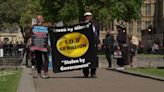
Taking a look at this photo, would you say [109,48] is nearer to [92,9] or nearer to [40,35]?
[40,35]

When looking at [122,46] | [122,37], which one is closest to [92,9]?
[122,46]

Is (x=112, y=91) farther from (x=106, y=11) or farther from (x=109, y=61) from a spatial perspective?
(x=106, y=11)

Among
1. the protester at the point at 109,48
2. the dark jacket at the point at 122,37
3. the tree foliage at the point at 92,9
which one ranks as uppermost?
the tree foliage at the point at 92,9

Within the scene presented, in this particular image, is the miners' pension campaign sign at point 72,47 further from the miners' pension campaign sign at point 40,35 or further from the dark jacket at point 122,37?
the dark jacket at point 122,37

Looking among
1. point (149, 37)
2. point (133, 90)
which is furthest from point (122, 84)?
point (149, 37)

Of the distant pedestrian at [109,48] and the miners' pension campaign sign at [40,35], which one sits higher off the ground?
the miners' pension campaign sign at [40,35]

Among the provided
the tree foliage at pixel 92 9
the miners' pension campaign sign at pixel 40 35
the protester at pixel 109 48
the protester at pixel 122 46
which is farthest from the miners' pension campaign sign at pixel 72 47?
→ the tree foliage at pixel 92 9

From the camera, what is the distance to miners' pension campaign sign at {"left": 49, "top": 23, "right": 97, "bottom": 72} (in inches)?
672

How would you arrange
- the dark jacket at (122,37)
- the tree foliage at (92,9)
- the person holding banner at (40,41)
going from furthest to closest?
1. the tree foliage at (92,9)
2. the dark jacket at (122,37)
3. the person holding banner at (40,41)

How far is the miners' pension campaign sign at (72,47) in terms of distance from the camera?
17.1m

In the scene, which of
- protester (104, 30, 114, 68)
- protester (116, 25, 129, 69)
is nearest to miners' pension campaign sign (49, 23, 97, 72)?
protester (116, 25, 129, 69)

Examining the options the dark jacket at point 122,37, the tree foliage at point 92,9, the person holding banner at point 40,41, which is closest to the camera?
the person holding banner at point 40,41

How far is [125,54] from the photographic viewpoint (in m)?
24.3

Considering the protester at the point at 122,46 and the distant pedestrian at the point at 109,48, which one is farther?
the distant pedestrian at the point at 109,48
